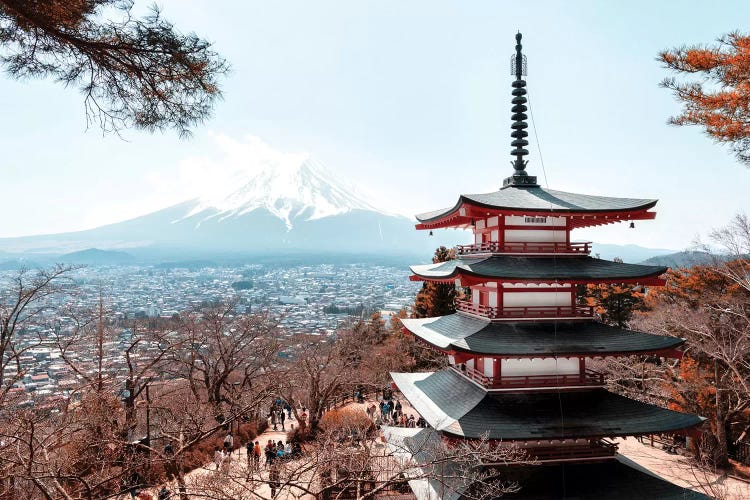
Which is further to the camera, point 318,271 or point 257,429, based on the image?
point 318,271

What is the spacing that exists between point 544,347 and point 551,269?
2038 millimetres

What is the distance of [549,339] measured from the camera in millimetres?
11875

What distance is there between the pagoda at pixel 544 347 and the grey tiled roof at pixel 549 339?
3 centimetres

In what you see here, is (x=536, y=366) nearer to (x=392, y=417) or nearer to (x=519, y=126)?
(x=519, y=126)

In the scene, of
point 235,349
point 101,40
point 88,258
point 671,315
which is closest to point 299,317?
point 235,349

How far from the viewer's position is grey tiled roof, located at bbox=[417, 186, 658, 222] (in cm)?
1216

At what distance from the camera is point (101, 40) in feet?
17.0

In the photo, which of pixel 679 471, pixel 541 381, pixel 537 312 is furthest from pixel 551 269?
pixel 679 471

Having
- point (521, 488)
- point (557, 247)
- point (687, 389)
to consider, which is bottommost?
point (687, 389)

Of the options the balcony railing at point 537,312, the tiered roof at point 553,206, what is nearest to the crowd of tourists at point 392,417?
the balcony railing at point 537,312

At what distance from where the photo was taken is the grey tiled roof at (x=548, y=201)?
12.2 meters

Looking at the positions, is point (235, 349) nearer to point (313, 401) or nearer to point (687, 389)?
point (313, 401)

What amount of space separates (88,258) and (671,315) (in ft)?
637

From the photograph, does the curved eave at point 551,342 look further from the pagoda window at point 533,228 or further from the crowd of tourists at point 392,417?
the crowd of tourists at point 392,417
